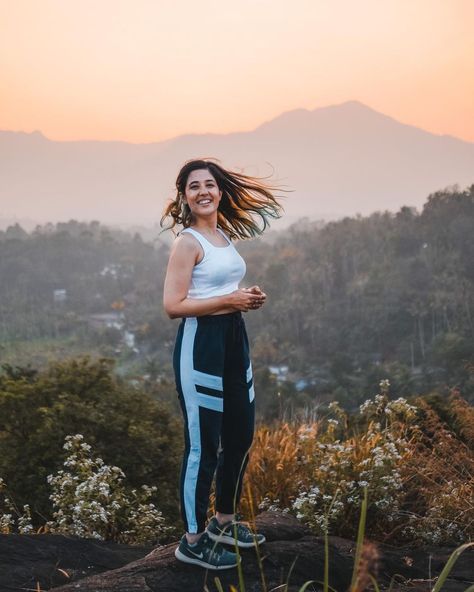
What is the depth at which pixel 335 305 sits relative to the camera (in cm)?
6925

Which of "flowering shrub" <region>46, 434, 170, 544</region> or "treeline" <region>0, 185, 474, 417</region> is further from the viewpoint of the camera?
"treeline" <region>0, 185, 474, 417</region>

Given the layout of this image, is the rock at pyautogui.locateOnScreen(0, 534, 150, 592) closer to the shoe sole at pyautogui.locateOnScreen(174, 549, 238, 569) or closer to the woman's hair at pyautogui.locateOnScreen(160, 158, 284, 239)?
the shoe sole at pyautogui.locateOnScreen(174, 549, 238, 569)

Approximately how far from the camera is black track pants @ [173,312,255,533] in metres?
2.98

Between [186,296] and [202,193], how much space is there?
0.44 meters

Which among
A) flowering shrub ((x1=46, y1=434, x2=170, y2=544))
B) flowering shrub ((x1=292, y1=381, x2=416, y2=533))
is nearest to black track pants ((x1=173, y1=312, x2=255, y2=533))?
flowering shrub ((x1=292, y1=381, x2=416, y2=533))

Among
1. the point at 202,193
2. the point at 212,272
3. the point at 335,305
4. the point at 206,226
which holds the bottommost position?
the point at 335,305

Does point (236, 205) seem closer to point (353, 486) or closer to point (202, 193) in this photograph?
point (202, 193)

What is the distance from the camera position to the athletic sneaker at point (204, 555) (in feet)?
10.1

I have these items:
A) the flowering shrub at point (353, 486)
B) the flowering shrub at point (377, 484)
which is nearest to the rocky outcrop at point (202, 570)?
the flowering shrub at point (377, 484)

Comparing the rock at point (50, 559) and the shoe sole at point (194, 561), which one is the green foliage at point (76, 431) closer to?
the rock at point (50, 559)

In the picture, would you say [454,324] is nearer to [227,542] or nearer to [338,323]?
[338,323]

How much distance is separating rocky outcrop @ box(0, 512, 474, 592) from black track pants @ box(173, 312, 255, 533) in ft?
0.72

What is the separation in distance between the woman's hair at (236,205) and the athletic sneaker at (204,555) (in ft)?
4.18

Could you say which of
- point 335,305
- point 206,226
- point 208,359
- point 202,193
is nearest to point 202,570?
point 208,359
